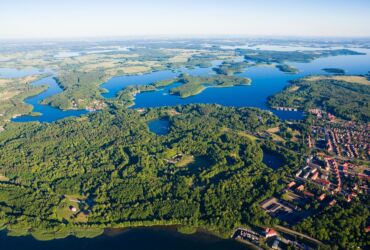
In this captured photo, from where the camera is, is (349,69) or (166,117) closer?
(166,117)

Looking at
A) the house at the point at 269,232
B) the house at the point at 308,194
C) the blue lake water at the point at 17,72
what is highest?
the blue lake water at the point at 17,72

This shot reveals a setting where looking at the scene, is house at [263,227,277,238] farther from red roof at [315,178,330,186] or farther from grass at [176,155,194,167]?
grass at [176,155,194,167]

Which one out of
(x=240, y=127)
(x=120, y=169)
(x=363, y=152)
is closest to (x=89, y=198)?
(x=120, y=169)

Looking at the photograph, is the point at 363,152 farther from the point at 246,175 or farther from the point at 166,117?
the point at 166,117

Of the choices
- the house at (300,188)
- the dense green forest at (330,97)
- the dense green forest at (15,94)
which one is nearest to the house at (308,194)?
the house at (300,188)

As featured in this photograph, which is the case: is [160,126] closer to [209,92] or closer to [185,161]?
[185,161]

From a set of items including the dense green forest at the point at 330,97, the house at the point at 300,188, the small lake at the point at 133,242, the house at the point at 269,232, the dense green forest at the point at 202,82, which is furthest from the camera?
the dense green forest at the point at 202,82

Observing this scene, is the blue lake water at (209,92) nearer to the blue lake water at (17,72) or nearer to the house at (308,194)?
the blue lake water at (17,72)
